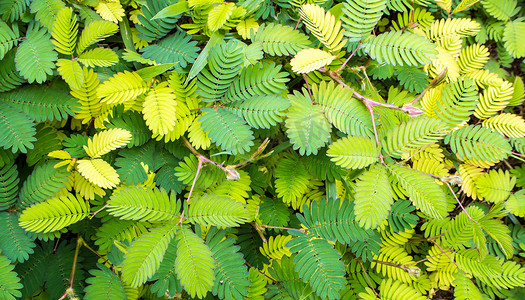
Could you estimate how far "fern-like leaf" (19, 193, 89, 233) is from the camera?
1474mm

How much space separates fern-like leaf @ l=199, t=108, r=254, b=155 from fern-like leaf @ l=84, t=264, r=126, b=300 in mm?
805

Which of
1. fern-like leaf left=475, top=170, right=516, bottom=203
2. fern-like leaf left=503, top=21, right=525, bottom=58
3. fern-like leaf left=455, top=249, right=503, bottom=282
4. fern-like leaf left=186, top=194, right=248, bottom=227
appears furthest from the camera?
fern-like leaf left=503, top=21, right=525, bottom=58

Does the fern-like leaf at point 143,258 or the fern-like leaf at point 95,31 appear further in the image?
the fern-like leaf at point 95,31

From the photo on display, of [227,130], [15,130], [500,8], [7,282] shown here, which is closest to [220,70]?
[227,130]

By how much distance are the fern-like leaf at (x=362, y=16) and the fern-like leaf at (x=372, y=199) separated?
2.24 ft

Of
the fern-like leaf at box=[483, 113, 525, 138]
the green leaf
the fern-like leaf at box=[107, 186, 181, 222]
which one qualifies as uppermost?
the green leaf

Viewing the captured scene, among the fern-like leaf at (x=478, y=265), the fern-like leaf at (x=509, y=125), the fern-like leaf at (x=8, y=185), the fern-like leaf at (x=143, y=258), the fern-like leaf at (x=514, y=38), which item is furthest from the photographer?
the fern-like leaf at (x=514, y=38)

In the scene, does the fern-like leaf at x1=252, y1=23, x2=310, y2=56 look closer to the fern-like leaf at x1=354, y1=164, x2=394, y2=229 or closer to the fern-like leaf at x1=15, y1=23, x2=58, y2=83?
the fern-like leaf at x1=354, y1=164, x2=394, y2=229

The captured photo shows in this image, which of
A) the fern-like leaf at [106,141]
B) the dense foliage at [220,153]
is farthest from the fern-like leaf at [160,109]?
the fern-like leaf at [106,141]

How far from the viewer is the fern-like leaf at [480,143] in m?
1.70

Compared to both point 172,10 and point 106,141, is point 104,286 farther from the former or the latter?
point 172,10

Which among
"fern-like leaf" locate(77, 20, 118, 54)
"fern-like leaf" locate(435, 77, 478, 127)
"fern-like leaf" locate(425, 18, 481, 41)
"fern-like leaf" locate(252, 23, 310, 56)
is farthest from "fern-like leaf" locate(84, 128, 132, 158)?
"fern-like leaf" locate(425, 18, 481, 41)

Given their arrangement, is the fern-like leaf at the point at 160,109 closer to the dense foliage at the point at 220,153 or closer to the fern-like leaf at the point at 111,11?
the dense foliage at the point at 220,153

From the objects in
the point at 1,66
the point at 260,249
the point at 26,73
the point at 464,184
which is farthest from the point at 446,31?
the point at 1,66
